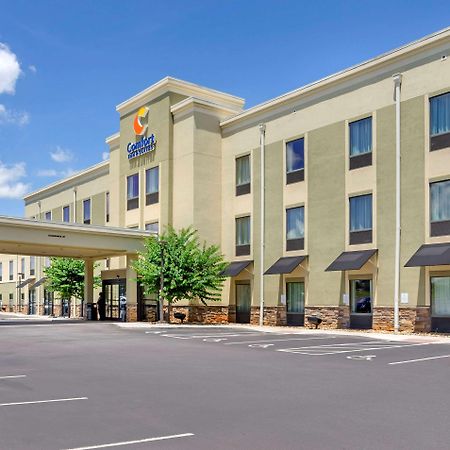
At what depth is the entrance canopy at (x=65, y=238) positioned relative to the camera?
3416cm

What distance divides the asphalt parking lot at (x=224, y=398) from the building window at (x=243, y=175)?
19163 mm

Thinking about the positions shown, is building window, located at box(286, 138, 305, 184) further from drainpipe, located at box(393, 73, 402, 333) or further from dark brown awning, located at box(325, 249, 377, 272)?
drainpipe, located at box(393, 73, 402, 333)

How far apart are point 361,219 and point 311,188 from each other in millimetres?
3706

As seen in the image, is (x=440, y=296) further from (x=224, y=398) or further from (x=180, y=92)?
(x=180, y=92)

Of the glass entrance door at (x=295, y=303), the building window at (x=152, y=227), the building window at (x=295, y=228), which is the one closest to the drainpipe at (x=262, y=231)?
the glass entrance door at (x=295, y=303)

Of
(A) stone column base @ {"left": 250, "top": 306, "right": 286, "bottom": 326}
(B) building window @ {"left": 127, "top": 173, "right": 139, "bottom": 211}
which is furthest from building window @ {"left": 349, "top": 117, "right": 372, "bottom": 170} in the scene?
(B) building window @ {"left": 127, "top": 173, "right": 139, "bottom": 211}

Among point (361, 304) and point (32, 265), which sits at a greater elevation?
point (32, 265)

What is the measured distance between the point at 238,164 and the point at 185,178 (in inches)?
133

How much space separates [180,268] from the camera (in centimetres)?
3578

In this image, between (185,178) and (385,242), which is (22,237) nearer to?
(185,178)

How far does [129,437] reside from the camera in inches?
289

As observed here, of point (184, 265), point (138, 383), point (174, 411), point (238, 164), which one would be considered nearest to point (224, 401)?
point (174, 411)

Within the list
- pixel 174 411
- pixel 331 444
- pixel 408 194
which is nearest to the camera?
pixel 331 444

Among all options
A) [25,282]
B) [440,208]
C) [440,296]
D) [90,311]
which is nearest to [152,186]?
[90,311]
